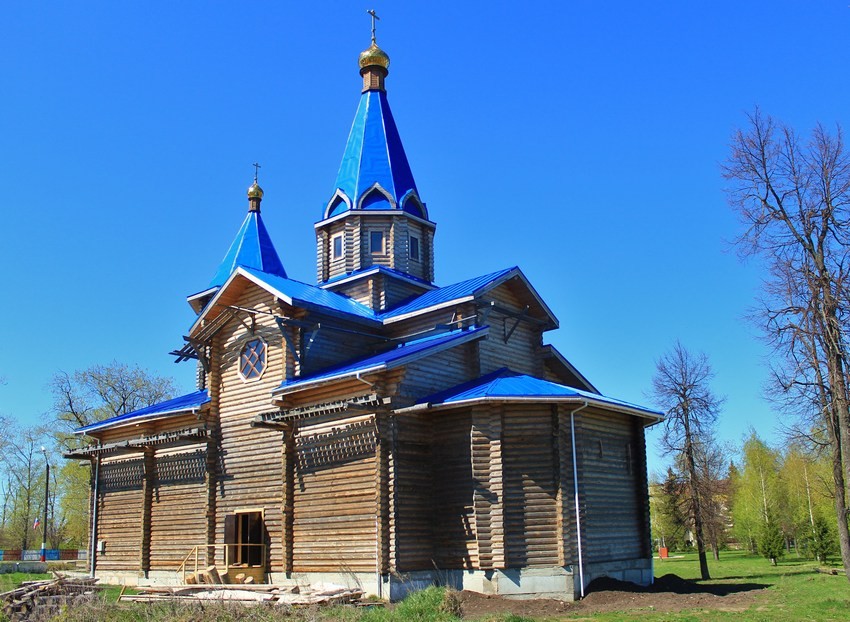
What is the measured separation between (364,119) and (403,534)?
52.0 feet

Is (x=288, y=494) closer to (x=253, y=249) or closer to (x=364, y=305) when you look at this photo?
(x=364, y=305)

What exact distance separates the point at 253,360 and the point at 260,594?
786cm

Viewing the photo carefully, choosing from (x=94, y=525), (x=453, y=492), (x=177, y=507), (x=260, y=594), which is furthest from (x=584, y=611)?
(x=94, y=525)

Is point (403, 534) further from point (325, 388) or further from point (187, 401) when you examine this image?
point (187, 401)

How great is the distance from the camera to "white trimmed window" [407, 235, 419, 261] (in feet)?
87.4

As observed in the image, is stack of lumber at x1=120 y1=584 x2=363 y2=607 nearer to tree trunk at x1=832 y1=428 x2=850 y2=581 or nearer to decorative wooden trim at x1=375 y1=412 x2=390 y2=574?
decorative wooden trim at x1=375 y1=412 x2=390 y2=574

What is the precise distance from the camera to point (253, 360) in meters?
23.0

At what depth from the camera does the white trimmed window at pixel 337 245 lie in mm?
26766

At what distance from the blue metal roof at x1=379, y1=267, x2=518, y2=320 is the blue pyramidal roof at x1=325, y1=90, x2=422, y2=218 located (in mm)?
4184

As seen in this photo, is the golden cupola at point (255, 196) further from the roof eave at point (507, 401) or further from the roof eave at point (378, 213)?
the roof eave at point (507, 401)

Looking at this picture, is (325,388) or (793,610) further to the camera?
(325,388)

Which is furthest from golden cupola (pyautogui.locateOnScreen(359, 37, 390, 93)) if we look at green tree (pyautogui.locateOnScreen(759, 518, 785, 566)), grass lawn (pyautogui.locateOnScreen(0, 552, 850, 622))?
green tree (pyautogui.locateOnScreen(759, 518, 785, 566))

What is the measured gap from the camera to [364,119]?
2891 cm

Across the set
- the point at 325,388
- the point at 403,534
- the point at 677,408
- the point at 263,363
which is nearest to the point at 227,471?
the point at 263,363
